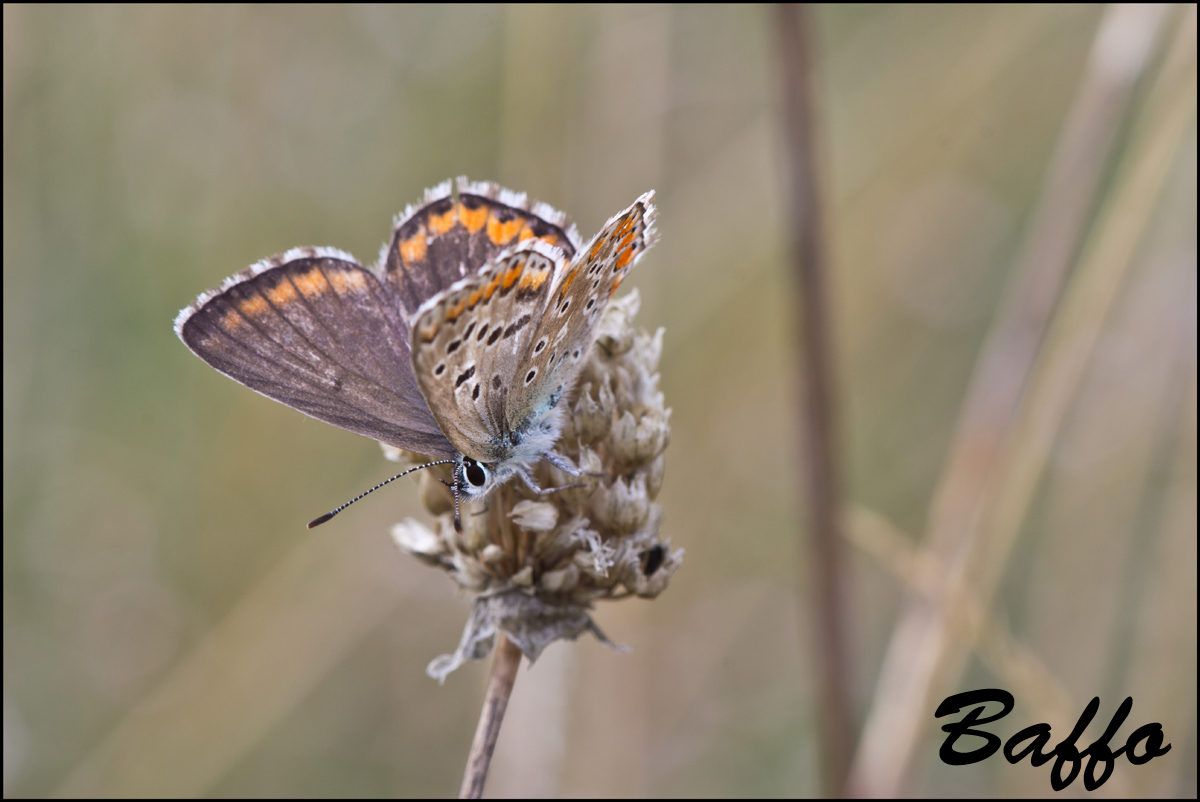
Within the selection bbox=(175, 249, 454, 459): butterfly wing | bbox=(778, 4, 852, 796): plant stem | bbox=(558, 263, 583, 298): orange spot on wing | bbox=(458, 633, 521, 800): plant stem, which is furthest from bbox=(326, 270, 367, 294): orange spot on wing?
bbox=(778, 4, 852, 796): plant stem

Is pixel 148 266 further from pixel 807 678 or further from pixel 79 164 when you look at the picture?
pixel 807 678

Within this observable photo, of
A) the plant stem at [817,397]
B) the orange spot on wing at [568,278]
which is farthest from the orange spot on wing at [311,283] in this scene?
the plant stem at [817,397]

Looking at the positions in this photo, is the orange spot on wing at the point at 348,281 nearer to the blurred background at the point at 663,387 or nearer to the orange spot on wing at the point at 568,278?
the orange spot on wing at the point at 568,278

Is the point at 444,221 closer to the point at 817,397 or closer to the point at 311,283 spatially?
the point at 311,283

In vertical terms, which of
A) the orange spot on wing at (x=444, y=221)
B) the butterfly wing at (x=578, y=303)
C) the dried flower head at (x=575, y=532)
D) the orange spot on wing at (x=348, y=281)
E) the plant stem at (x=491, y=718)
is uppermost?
the orange spot on wing at (x=444, y=221)

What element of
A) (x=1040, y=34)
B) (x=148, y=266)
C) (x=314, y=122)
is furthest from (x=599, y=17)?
(x=148, y=266)

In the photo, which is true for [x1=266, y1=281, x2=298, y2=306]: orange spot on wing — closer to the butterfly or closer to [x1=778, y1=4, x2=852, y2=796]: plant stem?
the butterfly

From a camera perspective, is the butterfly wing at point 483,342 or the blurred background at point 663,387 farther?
the blurred background at point 663,387
